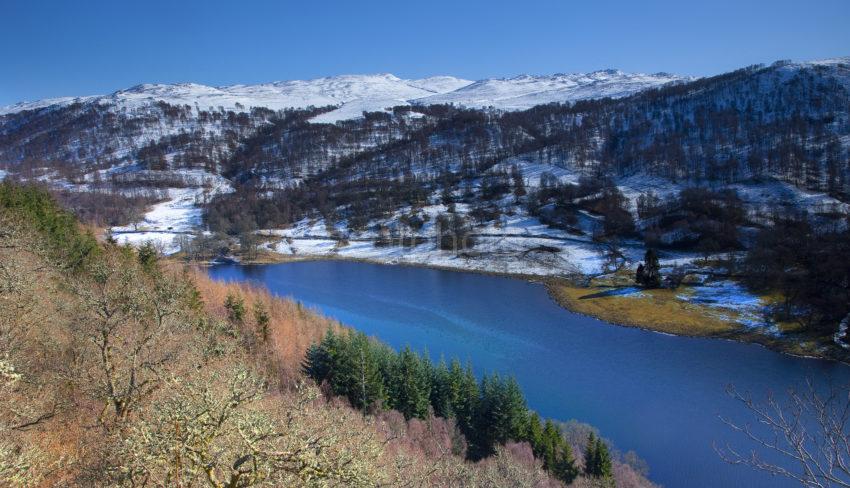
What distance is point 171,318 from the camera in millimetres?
11555

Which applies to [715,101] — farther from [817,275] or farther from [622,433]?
[622,433]

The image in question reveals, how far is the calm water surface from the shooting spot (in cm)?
1914

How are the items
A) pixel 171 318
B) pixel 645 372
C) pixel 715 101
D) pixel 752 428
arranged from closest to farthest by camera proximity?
1. pixel 171 318
2. pixel 752 428
3. pixel 645 372
4. pixel 715 101

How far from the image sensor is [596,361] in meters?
26.9

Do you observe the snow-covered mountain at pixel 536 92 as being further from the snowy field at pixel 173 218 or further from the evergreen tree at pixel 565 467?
the evergreen tree at pixel 565 467

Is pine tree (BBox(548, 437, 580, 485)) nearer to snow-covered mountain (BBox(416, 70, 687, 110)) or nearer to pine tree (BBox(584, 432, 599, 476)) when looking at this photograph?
pine tree (BBox(584, 432, 599, 476))

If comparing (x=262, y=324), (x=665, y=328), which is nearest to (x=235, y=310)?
(x=262, y=324)

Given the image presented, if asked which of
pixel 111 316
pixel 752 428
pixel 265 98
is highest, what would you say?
pixel 265 98

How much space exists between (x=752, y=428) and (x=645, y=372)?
6166mm

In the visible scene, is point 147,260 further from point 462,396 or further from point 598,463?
point 598,463

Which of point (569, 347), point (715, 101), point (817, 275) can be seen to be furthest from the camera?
point (715, 101)

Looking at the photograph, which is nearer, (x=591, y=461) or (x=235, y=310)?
(x=591, y=461)

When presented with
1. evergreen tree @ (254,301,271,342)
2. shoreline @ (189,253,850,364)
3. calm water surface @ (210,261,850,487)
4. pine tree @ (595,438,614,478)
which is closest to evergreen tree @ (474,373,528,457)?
pine tree @ (595,438,614,478)

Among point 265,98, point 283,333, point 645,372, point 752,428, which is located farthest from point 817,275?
point 265,98
